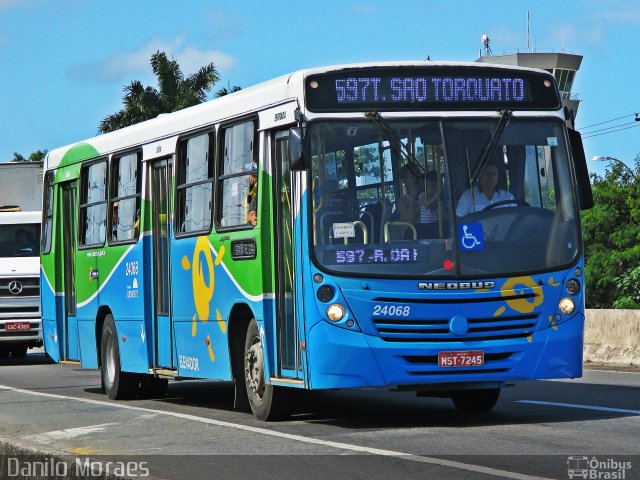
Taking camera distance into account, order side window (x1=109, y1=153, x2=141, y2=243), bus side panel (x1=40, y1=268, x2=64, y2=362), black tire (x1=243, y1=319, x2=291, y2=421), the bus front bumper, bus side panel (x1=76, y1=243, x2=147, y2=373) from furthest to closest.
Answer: bus side panel (x1=40, y1=268, x2=64, y2=362), side window (x1=109, y1=153, x2=141, y2=243), bus side panel (x1=76, y1=243, x2=147, y2=373), black tire (x1=243, y1=319, x2=291, y2=421), the bus front bumper

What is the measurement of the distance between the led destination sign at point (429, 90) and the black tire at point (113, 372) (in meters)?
6.41

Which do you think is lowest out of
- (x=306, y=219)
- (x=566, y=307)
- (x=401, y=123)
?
(x=566, y=307)

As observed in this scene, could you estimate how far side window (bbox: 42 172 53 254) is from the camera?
2094 centimetres

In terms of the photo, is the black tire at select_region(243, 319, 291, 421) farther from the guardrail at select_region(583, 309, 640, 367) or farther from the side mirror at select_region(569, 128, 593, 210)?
the guardrail at select_region(583, 309, 640, 367)

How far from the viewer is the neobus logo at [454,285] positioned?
1201cm

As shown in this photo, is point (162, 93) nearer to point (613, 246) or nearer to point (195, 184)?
point (613, 246)

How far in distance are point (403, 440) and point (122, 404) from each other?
245 inches

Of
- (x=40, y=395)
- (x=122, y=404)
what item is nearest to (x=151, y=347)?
(x=122, y=404)

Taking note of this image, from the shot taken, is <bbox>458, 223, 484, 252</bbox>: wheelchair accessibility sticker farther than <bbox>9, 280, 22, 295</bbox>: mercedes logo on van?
No

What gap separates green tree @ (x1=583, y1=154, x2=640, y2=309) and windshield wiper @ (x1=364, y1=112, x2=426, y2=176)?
84.6 feet

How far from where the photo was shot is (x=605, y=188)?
43.3 meters

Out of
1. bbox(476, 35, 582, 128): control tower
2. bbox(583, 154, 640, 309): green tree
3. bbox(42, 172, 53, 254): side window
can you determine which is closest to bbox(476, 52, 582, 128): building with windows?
bbox(476, 35, 582, 128): control tower

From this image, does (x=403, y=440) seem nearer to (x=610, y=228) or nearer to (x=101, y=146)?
(x=101, y=146)

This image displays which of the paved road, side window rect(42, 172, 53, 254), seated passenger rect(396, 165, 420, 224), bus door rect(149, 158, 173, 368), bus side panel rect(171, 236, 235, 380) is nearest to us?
the paved road
